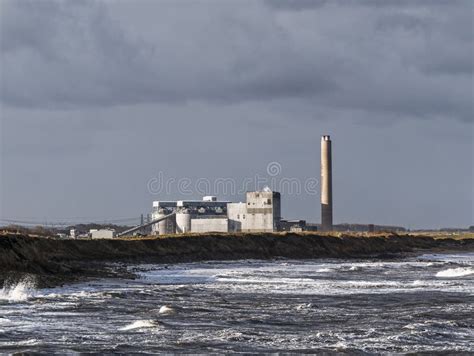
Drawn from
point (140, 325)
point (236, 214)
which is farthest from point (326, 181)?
point (140, 325)

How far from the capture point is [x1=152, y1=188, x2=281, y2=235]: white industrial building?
144 metres

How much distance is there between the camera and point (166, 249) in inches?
3425

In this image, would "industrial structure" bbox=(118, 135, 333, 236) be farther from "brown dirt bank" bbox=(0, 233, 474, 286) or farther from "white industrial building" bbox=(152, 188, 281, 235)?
"brown dirt bank" bbox=(0, 233, 474, 286)

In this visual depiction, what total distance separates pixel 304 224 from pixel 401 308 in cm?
12195

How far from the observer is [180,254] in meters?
87.1

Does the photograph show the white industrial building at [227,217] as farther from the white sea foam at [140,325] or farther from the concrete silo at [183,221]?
the white sea foam at [140,325]

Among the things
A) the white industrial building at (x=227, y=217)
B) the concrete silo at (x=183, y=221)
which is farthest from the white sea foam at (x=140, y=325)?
the concrete silo at (x=183, y=221)

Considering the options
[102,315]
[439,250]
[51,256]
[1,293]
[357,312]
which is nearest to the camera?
[102,315]

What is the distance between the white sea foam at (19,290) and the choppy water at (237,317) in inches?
3.0

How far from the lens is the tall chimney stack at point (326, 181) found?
14862cm

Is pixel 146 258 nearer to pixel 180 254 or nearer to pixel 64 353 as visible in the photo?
pixel 180 254

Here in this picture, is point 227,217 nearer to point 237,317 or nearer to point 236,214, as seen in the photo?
point 236,214

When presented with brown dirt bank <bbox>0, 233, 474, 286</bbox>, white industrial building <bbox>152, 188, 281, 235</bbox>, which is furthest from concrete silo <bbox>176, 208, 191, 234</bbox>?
brown dirt bank <bbox>0, 233, 474, 286</bbox>

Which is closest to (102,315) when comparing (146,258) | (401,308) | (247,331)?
(247,331)
